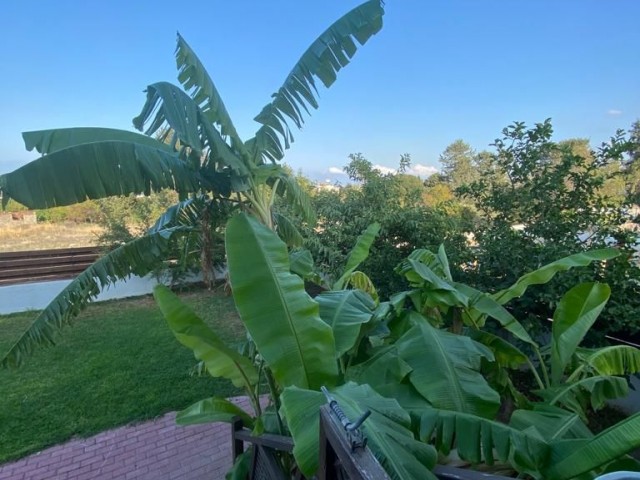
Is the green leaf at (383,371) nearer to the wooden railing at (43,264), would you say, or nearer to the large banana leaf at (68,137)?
the large banana leaf at (68,137)

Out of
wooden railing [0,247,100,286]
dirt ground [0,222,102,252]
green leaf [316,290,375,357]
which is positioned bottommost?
green leaf [316,290,375,357]

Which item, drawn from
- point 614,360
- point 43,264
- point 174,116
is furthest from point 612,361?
point 43,264

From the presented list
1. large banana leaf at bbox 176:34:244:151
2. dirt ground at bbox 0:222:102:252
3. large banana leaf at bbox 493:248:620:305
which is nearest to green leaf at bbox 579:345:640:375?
large banana leaf at bbox 493:248:620:305

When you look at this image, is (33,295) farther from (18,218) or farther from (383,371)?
(383,371)

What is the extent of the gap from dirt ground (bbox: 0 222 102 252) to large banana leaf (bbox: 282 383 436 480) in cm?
941

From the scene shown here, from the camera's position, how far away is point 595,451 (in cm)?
104

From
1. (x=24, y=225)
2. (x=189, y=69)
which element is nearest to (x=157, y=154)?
(x=189, y=69)

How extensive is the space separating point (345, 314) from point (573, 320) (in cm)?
157

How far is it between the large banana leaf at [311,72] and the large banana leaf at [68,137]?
1044mm

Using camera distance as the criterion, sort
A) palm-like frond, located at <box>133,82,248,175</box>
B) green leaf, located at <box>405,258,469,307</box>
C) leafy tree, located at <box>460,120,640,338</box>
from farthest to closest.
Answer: leafy tree, located at <box>460,120,640,338</box>, palm-like frond, located at <box>133,82,248,175</box>, green leaf, located at <box>405,258,469,307</box>

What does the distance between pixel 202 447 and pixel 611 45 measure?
706 cm

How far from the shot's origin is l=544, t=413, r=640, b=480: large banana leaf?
3.25ft

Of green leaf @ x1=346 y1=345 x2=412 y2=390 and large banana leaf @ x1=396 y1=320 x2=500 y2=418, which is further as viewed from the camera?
green leaf @ x1=346 y1=345 x2=412 y2=390

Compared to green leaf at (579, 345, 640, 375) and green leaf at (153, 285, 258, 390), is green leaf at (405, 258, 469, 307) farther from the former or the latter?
green leaf at (153, 285, 258, 390)
